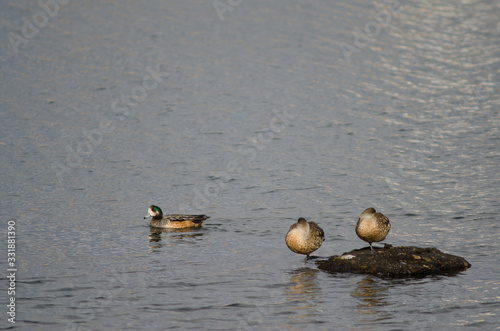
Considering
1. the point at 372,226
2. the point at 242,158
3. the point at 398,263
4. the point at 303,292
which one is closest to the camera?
the point at 303,292

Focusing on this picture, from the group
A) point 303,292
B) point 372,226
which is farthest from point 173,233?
point 372,226

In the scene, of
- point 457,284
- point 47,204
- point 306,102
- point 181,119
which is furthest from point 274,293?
point 306,102

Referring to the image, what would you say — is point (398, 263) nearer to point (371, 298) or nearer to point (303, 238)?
point (371, 298)

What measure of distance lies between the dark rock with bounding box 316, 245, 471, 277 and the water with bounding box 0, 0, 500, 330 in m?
0.45

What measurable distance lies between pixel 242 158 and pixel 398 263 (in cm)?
1531

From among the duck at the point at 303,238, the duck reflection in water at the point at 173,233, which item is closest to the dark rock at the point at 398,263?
the duck at the point at 303,238

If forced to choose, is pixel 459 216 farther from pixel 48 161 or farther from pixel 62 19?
pixel 62 19

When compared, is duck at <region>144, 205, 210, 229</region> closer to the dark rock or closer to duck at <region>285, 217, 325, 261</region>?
duck at <region>285, 217, 325, 261</region>

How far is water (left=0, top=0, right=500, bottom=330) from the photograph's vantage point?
1591 cm

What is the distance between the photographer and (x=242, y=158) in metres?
31.5

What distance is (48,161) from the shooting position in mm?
29609

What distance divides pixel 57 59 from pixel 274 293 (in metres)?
35.7

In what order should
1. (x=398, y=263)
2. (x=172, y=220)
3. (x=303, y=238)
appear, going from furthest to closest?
(x=172, y=220) → (x=303, y=238) → (x=398, y=263)

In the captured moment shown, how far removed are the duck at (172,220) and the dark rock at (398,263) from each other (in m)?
6.20
